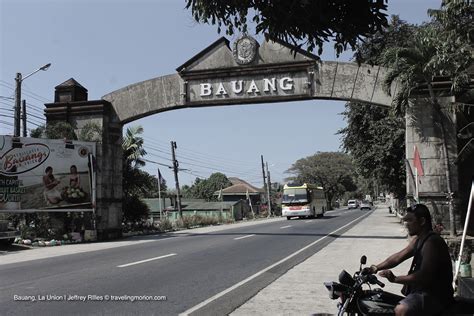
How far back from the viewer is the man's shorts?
4121mm

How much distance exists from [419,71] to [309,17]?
13.7 m

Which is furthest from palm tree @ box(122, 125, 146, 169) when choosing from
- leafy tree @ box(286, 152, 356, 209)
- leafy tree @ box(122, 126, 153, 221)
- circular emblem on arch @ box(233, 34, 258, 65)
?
leafy tree @ box(286, 152, 356, 209)

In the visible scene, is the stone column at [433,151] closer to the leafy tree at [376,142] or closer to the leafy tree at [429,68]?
the leafy tree at [429,68]

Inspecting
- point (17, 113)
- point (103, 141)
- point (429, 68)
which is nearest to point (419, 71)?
point (429, 68)

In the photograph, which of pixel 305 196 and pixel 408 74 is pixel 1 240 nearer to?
pixel 408 74

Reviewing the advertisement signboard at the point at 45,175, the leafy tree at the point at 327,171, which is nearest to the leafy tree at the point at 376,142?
the advertisement signboard at the point at 45,175

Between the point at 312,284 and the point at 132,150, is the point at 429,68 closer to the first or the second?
the point at 312,284

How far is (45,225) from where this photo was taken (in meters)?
21.9

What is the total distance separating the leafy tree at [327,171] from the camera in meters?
99.6

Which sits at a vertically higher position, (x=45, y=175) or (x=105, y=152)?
(x=105, y=152)

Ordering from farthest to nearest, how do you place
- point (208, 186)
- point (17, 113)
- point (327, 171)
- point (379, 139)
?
point (208, 186), point (327, 171), point (379, 139), point (17, 113)

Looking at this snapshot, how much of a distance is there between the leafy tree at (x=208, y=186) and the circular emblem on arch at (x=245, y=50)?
283 feet

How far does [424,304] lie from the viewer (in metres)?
4.16

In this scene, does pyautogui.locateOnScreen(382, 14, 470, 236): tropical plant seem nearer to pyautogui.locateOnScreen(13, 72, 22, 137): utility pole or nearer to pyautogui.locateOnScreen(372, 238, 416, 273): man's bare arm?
pyautogui.locateOnScreen(372, 238, 416, 273): man's bare arm
